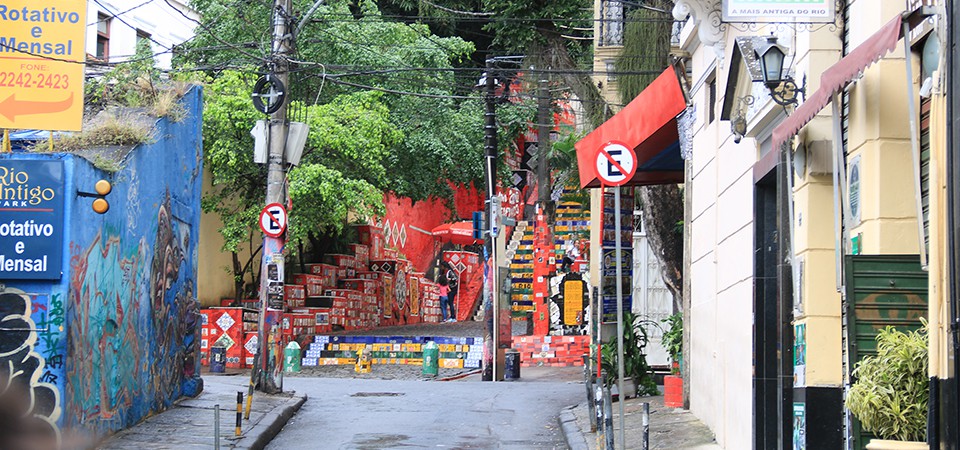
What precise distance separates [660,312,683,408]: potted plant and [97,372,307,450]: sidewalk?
5.47 m

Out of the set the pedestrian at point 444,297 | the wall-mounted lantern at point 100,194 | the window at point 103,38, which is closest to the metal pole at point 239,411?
the wall-mounted lantern at point 100,194

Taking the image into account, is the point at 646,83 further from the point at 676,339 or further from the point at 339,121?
the point at 339,121

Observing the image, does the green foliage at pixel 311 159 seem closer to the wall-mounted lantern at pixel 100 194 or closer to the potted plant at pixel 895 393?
the wall-mounted lantern at pixel 100 194

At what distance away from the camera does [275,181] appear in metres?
19.4

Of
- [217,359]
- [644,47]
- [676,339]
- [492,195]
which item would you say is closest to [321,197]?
[217,359]

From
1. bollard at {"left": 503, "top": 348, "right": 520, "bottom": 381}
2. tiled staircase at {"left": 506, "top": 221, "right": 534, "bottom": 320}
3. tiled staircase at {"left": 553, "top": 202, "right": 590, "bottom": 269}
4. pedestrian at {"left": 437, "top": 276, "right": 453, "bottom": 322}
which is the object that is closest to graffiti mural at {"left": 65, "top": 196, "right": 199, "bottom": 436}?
bollard at {"left": 503, "top": 348, "right": 520, "bottom": 381}

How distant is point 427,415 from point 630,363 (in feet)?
11.1

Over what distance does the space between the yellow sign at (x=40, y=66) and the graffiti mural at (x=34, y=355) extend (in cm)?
210

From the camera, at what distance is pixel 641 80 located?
2116 centimetres

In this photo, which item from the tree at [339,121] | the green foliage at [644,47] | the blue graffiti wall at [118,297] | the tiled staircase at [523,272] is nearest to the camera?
the blue graffiti wall at [118,297]

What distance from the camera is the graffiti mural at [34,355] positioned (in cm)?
1205

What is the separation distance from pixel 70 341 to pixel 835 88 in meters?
8.27

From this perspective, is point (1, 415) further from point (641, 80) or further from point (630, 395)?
point (641, 80)

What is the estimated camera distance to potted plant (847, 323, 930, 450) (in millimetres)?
7281
